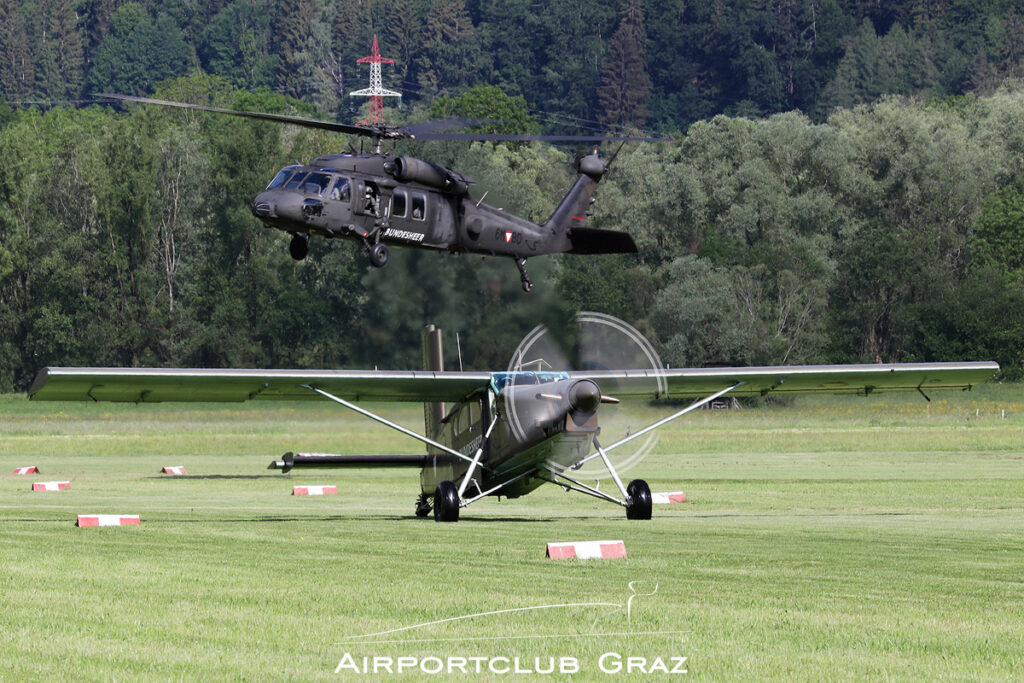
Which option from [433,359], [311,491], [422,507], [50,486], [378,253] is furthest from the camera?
[378,253]

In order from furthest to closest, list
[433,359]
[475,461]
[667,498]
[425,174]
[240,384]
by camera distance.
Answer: [425,174], [433,359], [667,498], [240,384], [475,461]

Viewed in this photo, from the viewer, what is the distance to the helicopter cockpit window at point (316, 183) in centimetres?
2931

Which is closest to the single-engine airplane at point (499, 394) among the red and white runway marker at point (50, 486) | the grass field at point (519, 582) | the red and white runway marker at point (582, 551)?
the grass field at point (519, 582)

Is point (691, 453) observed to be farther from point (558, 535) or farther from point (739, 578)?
point (739, 578)

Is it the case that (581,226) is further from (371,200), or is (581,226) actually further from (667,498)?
(667,498)

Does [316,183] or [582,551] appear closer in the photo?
[582,551]

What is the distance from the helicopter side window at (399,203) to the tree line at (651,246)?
27.5 metres

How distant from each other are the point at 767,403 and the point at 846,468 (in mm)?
22522

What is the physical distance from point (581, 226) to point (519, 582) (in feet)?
76.0

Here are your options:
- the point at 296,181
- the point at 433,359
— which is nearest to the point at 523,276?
the point at 296,181

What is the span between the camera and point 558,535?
17594mm

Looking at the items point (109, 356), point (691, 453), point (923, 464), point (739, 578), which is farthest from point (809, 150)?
point (739, 578)

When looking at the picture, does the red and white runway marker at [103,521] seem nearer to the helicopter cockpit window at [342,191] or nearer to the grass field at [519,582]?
the grass field at [519,582]

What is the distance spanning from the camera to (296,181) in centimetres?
2947
